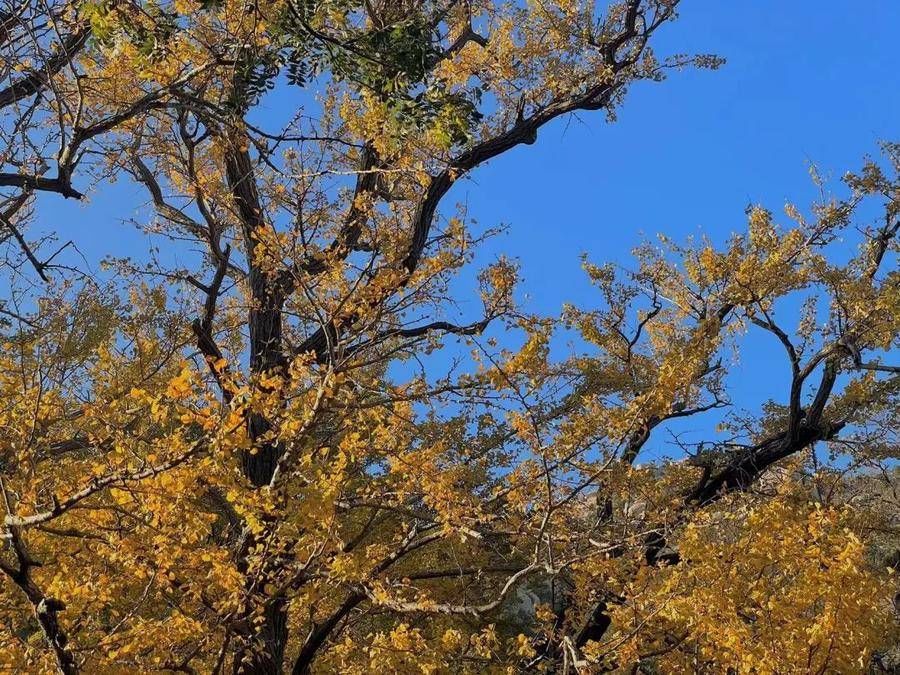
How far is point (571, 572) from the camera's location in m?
6.15

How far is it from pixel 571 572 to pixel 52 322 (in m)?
4.46

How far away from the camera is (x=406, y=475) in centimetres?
520

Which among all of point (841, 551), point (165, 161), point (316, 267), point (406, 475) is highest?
point (165, 161)

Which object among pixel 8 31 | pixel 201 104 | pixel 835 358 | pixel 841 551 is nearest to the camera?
pixel 8 31

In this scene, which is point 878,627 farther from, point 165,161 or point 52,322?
point 165,161

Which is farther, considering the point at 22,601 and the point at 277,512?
the point at 22,601

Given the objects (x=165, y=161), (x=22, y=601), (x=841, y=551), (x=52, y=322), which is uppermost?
(x=165, y=161)

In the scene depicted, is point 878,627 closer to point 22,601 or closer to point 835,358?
point 835,358

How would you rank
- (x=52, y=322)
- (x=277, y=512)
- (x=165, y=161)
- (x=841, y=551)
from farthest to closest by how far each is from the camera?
(x=165, y=161)
(x=52, y=322)
(x=277, y=512)
(x=841, y=551)

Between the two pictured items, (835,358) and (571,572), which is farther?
(835,358)

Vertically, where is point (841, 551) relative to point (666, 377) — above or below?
below

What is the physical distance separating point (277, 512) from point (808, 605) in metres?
3.05

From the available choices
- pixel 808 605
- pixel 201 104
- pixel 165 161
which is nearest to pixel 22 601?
pixel 201 104

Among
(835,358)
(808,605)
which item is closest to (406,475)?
(808,605)
